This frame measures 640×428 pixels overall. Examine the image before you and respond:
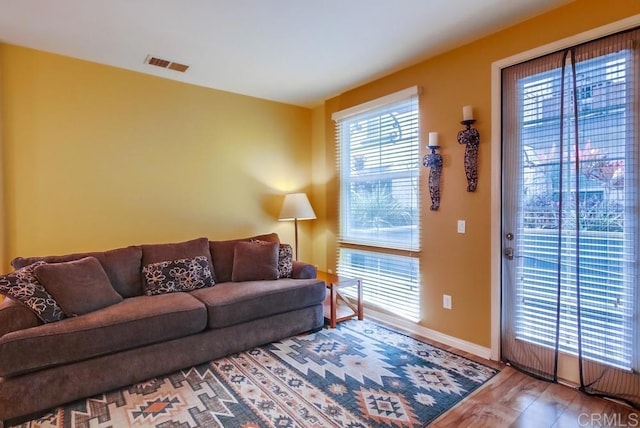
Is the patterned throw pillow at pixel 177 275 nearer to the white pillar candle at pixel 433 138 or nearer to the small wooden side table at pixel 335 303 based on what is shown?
the small wooden side table at pixel 335 303

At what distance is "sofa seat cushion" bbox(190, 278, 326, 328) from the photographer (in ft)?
8.76

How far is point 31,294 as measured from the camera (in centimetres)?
217

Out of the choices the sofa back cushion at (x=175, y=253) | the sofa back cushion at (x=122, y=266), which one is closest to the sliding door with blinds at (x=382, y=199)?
the sofa back cushion at (x=175, y=253)

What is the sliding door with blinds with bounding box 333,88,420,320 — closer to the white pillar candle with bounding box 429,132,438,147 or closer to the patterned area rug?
the white pillar candle with bounding box 429,132,438,147

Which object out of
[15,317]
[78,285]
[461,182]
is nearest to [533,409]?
[461,182]

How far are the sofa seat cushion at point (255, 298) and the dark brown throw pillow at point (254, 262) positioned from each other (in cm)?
11

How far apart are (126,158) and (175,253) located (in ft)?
3.42

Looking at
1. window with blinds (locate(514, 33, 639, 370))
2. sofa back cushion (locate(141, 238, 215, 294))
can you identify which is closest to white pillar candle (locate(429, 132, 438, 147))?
window with blinds (locate(514, 33, 639, 370))

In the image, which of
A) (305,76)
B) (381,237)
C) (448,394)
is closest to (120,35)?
(305,76)

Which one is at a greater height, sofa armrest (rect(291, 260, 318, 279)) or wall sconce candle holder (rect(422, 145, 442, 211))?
wall sconce candle holder (rect(422, 145, 442, 211))

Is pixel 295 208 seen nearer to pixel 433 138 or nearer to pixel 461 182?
pixel 433 138

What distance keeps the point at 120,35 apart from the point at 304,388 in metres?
2.92

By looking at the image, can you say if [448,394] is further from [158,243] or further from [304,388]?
[158,243]

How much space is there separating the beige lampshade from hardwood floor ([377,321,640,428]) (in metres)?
2.39
